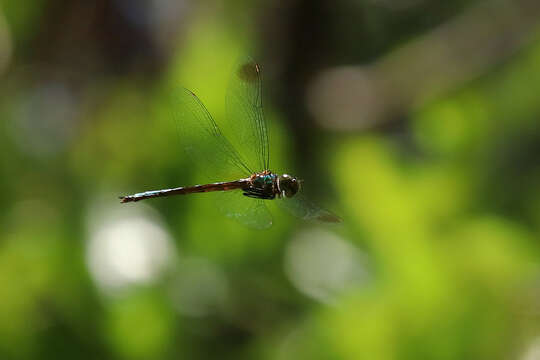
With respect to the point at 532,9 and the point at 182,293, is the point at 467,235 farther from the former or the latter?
the point at 532,9

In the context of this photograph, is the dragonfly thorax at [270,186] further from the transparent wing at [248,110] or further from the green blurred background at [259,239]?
the green blurred background at [259,239]

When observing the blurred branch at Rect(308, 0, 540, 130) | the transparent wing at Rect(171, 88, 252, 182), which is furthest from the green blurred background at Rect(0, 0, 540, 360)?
the transparent wing at Rect(171, 88, 252, 182)

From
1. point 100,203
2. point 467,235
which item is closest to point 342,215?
point 467,235

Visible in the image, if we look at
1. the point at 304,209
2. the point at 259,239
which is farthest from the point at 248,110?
the point at 259,239

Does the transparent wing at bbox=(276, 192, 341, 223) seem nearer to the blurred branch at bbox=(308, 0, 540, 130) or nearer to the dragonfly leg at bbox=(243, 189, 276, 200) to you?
the dragonfly leg at bbox=(243, 189, 276, 200)

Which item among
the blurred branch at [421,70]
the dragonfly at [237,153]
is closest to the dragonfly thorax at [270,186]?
the dragonfly at [237,153]
